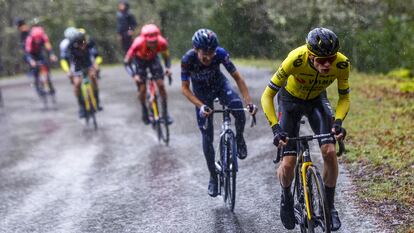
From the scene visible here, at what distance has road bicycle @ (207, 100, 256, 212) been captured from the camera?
27.3 ft

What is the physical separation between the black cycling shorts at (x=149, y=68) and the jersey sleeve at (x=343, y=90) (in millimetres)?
7191

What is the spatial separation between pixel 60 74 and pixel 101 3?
3.79 metres

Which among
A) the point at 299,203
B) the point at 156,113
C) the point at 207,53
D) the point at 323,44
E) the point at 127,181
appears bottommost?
the point at 127,181

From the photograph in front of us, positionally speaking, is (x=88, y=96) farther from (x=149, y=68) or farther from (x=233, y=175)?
(x=233, y=175)

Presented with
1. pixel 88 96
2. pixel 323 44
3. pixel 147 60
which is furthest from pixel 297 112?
pixel 88 96

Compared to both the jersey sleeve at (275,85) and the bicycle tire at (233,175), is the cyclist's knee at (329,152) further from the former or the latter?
the bicycle tire at (233,175)

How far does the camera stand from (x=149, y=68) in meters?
13.6

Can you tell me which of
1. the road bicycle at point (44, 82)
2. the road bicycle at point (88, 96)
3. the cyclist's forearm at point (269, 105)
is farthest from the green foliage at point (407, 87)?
the road bicycle at point (44, 82)

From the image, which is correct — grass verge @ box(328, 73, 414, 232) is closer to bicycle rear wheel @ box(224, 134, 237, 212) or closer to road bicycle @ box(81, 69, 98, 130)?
bicycle rear wheel @ box(224, 134, 237, 212)

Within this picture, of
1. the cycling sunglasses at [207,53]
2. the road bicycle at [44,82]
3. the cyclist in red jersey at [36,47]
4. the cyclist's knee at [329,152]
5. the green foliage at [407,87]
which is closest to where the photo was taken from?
the cyclist's knee at [329,152]

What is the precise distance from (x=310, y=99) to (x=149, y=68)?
7174 millimetres

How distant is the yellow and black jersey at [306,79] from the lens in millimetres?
6449

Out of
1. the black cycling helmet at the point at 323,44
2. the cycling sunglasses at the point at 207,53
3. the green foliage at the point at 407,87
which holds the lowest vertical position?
the green foliage at the point at 407,87

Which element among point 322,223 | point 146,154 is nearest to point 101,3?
point 146,154
